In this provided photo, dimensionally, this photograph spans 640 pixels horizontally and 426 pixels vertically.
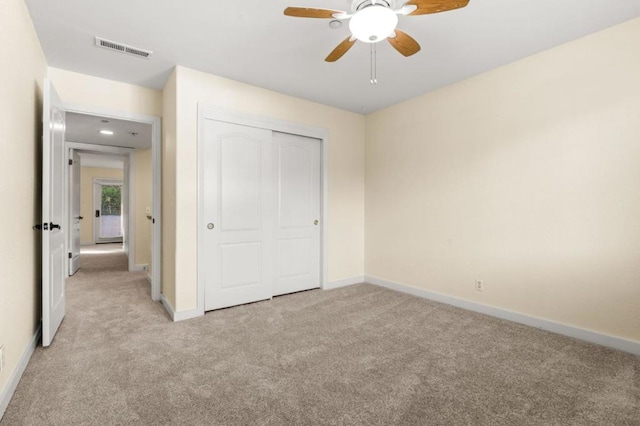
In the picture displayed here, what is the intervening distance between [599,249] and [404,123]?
2.49m

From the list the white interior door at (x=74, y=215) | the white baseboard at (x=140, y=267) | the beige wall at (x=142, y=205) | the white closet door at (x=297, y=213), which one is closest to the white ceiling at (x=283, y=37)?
the white closet door at (x=297, y=213)

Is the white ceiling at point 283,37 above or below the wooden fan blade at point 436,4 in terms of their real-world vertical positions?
above

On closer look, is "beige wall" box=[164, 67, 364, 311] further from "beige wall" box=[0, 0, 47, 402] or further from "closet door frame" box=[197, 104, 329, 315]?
"beige wall" box=[0, 0, 47, 402]

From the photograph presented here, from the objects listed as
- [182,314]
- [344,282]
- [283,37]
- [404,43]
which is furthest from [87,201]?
[404,43]

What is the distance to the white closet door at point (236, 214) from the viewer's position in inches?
132

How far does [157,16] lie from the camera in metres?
2.32

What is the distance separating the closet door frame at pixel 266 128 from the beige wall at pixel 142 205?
3.13 m

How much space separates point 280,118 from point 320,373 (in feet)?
9.63

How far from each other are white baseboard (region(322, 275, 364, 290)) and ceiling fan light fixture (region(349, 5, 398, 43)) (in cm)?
320

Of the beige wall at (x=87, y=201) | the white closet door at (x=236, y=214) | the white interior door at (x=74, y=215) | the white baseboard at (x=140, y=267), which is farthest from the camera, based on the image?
the beige wall at (x=87, y=201)

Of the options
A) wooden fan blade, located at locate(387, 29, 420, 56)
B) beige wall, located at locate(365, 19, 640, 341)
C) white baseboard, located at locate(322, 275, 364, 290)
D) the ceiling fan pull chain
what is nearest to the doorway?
white baseboard, located at locate(322, 275, 364, 290)

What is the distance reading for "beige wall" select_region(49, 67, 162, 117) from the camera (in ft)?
10.4

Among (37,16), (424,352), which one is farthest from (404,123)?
(37,16)

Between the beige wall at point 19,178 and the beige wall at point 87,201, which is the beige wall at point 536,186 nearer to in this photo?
the beige wall at point 19,178
